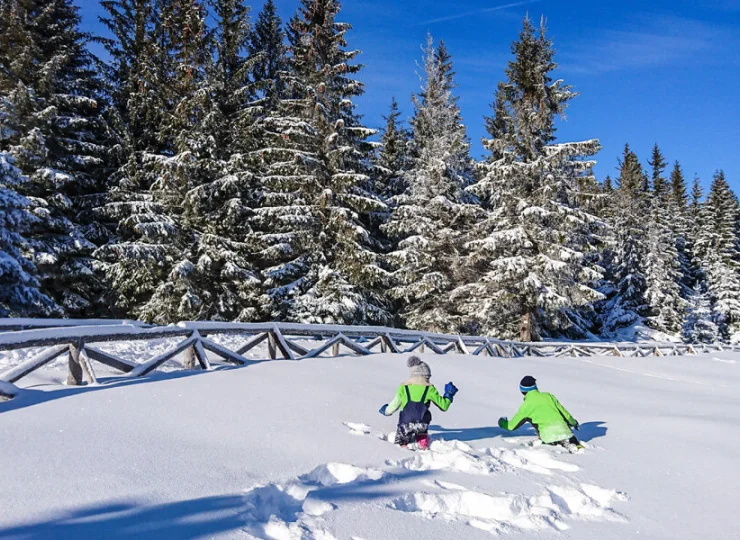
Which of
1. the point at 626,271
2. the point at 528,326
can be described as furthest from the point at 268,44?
the point at 626,271

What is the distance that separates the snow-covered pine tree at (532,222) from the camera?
2206cm

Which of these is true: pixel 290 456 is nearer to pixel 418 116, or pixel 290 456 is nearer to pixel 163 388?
pixel 163 388

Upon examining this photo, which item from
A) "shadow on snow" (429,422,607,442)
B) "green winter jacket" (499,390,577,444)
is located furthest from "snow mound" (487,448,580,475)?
"shadow on snow" (429,422,607,442)

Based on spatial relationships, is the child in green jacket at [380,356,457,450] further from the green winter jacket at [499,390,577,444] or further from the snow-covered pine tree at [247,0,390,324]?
the snow-covered pine tree at [247,0,390,324]

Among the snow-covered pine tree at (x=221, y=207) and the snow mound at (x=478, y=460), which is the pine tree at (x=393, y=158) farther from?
the snow mound at (x=478, y=460)

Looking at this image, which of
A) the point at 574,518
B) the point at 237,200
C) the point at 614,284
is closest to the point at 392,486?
the point at 574,518

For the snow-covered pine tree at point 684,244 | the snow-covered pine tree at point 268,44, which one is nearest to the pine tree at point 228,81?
the snow-covered pine tree at point 268,44

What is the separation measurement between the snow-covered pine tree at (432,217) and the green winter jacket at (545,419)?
15.2 meters

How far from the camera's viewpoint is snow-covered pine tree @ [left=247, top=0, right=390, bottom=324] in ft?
65.9

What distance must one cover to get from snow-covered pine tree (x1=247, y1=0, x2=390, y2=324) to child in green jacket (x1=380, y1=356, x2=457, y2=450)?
13366 mm

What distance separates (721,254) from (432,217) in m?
40.0

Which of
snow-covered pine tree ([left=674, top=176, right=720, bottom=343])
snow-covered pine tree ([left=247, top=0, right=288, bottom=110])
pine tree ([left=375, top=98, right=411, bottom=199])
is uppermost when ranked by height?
snow-covered pine tree ([left=247, top=0, right=288, bottom=110])

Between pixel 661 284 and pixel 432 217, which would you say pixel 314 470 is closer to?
pixel 432 217

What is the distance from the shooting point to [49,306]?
52.1ft
